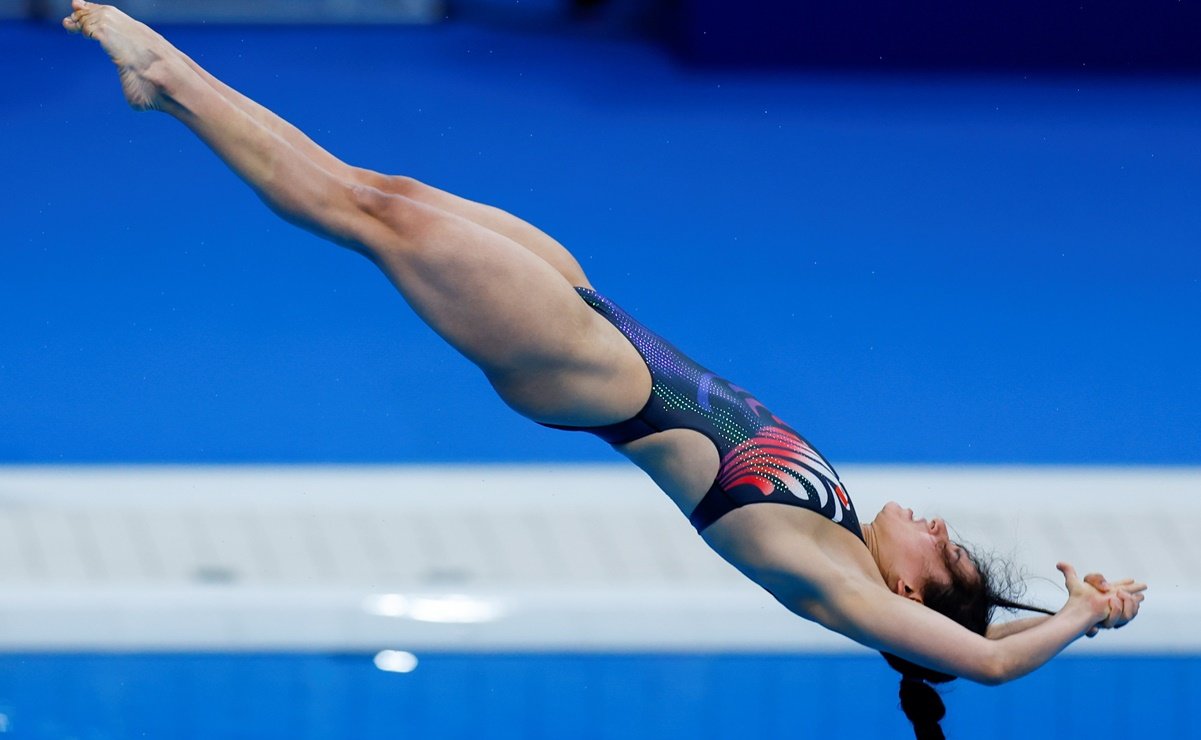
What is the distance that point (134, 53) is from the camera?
3236 mm

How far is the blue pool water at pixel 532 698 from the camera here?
4.85 metres

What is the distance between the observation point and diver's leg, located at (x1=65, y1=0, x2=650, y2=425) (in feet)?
10.7

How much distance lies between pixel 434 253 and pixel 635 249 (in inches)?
173

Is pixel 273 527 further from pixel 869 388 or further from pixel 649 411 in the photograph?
pixel 869 388

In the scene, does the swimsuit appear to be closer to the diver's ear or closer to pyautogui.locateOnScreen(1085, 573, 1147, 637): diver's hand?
the diver's ear

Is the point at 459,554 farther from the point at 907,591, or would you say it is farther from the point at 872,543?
the point at 907,591

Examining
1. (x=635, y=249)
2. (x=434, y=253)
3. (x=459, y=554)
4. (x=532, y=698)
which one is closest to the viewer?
(x=434, y=253)

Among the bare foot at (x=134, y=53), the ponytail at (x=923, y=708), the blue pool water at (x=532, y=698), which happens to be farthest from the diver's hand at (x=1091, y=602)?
the bare foot at (x=134, y=53)

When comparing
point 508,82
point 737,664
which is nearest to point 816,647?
point 737,664

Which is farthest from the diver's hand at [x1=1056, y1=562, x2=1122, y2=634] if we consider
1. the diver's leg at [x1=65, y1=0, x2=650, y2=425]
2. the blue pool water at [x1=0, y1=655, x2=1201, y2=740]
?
the blue pool water at [x1=0, y1=655, x2=1201, y2=740]

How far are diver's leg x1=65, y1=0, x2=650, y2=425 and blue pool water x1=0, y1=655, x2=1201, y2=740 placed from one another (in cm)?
150

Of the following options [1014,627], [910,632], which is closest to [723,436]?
[910,632]

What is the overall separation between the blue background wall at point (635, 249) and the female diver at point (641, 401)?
94.2 inches

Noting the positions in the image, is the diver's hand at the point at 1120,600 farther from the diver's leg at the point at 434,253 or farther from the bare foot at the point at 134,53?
the bare foot at the point at 134,53
